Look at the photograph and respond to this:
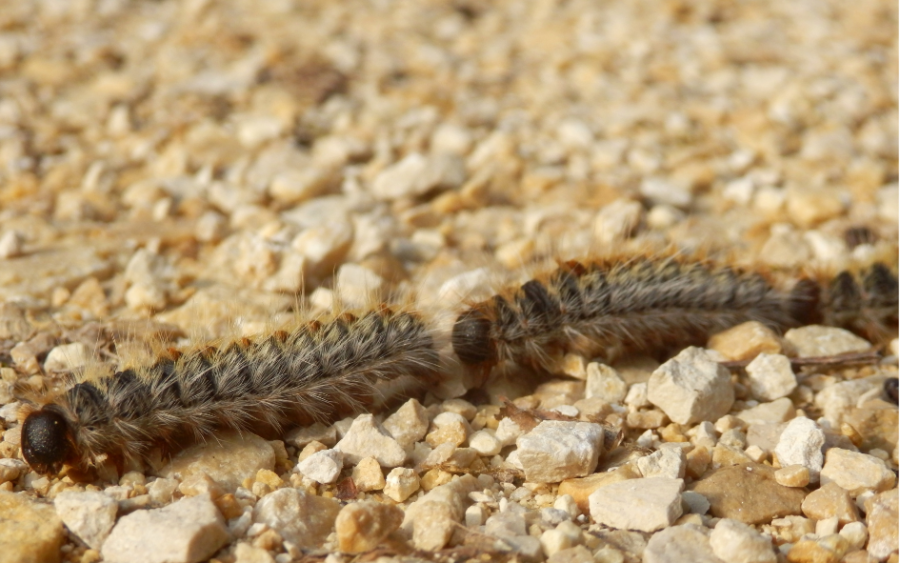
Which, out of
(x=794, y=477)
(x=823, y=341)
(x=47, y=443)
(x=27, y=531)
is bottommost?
(x=823, y=341)

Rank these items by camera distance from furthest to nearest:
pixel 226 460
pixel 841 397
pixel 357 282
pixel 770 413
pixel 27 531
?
pixel 357 282, pixel 841 397, pixel 770 413, pixel 226 460, pixel 27 531

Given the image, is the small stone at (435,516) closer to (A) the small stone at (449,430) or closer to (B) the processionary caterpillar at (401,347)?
(A) the small stone at (449,430)

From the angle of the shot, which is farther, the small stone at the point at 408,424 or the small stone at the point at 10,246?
the small stone at the point at 10,246

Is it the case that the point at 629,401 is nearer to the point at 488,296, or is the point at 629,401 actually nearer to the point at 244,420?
the point at 488,296

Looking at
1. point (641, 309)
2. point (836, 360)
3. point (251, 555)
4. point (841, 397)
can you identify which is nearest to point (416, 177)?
point (641, 309)

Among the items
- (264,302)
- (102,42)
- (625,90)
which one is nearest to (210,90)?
(102,42)

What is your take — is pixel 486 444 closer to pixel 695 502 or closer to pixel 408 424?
pixel 408 424

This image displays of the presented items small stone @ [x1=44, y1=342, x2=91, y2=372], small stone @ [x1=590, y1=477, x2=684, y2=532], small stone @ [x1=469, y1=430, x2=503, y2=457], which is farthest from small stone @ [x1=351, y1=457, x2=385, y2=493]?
small stone @ [x1=44, y1=342, x2=91, y2=372]

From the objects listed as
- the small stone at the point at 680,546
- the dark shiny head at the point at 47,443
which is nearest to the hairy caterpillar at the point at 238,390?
the dark shiny head at the point at 47,443
